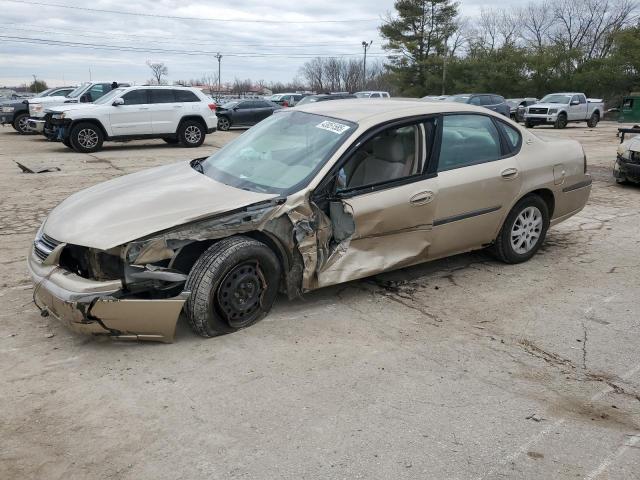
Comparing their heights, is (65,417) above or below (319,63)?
below

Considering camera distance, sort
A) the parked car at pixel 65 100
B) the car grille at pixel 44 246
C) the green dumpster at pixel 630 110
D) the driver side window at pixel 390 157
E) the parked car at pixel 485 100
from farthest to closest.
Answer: the green dumpster at pixel 630 110, the parked car at pixel 485 100, the parked car at pixel 65 100, the driver side window at pixel 390 157, the car grille at pixel 44 246

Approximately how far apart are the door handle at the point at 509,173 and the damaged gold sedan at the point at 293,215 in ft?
0.06

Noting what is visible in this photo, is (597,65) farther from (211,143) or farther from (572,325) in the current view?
(572,325)

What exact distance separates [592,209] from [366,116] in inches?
202

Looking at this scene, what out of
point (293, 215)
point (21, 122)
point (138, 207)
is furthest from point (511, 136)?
point (21, 122)

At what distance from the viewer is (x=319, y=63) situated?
88.1m

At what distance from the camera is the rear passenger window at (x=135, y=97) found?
48.7ft

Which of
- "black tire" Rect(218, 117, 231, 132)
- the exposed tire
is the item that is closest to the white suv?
"black tire" Rect(218, 117, 231, 132)

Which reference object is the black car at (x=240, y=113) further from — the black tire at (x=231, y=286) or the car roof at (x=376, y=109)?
the black tire at (x=231, y=286)

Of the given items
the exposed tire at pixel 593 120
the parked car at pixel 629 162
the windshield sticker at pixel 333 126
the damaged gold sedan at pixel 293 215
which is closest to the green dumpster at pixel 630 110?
the exposed tire at pixel 593 120

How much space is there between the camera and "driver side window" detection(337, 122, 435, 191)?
14.5 ft

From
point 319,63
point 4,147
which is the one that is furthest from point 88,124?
point 319,63

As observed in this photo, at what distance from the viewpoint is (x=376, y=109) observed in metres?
4.72

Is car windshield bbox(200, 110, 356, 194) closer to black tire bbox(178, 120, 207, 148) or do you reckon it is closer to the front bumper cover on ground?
the front bumper cover on ground
